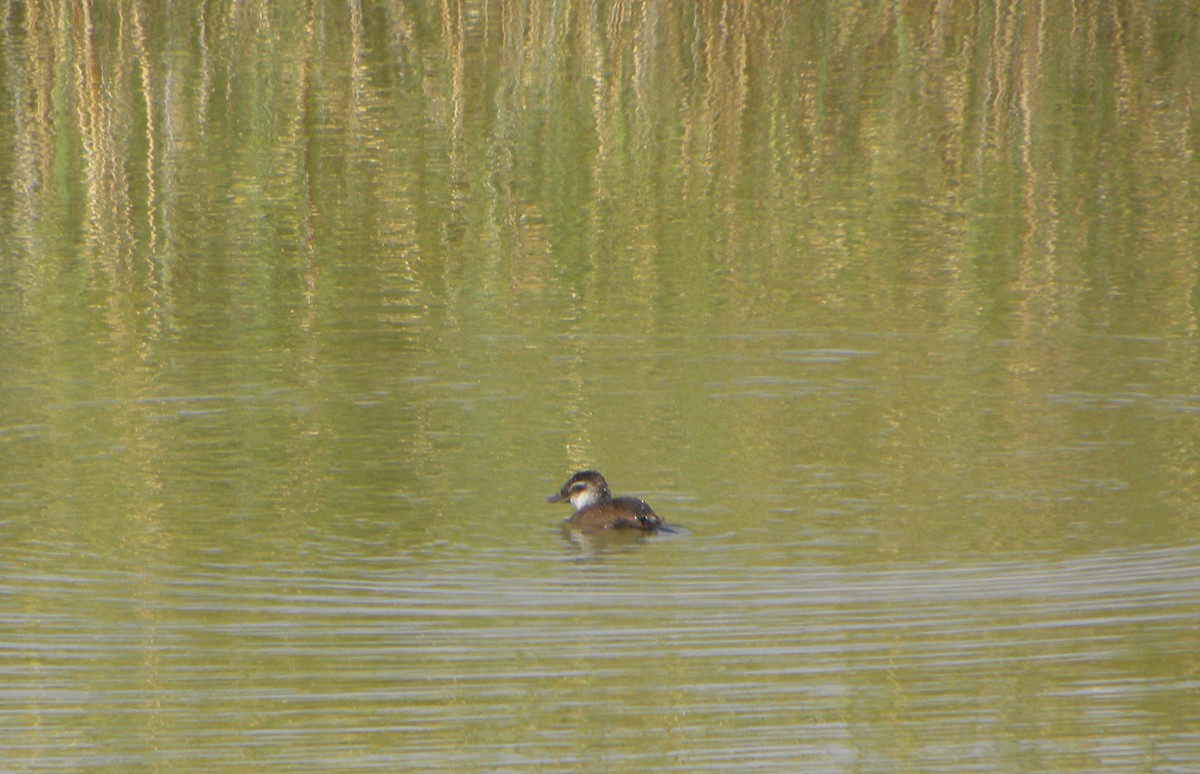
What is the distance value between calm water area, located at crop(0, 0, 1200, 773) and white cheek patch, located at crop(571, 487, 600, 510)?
0.27 metres

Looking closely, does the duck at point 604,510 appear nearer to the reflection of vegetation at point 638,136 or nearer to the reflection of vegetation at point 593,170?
the reflection of vegetation at point 593,170

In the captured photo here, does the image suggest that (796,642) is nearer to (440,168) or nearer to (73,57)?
(440,168)

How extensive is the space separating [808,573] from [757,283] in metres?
5.23

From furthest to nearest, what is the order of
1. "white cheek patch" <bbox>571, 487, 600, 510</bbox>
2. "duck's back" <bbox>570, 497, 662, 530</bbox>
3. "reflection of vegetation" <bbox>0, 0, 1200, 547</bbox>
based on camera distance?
"reflection of vegetation" <bbox>0, 0, 1200, 547</bbox>
"white cheek patch" <bbox>571, 487, 600, 510</bbox>
"duck's back" <bbox>570, 497, 662, 530</bbox>

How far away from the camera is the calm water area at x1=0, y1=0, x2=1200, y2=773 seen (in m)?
6.51

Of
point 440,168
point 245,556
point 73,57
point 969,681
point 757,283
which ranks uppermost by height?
point 73,57

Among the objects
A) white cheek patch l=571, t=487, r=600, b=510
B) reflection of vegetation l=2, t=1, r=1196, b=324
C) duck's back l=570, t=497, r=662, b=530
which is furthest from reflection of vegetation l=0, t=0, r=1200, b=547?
duck's back l=570, t=497, r=662, b=530

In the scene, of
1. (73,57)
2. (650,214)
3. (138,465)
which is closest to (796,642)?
(138,465)

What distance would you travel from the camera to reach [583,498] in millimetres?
8844

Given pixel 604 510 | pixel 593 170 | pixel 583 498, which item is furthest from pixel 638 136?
pixel 604 510

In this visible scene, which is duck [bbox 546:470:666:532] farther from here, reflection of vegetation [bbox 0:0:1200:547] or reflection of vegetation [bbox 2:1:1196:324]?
reflection of vegetation [bbox 2:1:1196:324]

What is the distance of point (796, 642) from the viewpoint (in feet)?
22.9

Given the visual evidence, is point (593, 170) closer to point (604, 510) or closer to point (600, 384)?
point (600, 384)

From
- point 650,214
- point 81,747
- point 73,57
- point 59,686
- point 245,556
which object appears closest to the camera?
point 81,747
